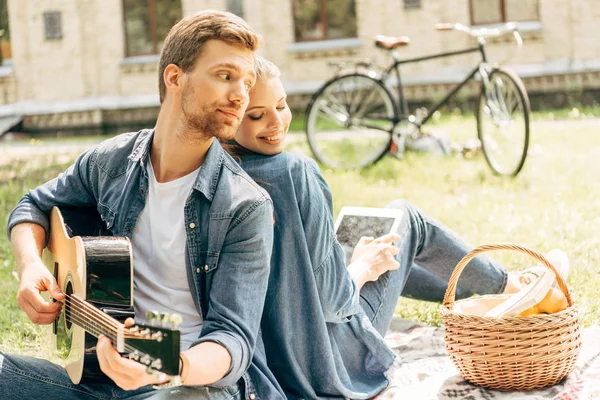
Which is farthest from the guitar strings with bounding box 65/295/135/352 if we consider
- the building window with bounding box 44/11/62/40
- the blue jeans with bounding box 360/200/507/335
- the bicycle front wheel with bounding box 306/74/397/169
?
the building window with bounding box 44/11/62/40

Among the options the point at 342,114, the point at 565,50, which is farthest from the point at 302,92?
the point at 342,114

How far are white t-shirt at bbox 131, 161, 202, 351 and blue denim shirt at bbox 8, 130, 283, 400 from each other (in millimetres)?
49

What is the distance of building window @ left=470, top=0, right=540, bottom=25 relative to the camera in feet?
49.5

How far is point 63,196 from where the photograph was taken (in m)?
3.33

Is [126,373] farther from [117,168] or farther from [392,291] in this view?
[392,291]

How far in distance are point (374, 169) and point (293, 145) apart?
196 cm

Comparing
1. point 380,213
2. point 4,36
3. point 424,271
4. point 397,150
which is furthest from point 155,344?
point 4,36

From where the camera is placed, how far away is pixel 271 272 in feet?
10.5

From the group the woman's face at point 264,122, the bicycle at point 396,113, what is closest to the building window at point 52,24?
the bicycle at point 396,113

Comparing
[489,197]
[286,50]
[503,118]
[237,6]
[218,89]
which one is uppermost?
[237,6]

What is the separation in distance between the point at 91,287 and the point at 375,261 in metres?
1.27

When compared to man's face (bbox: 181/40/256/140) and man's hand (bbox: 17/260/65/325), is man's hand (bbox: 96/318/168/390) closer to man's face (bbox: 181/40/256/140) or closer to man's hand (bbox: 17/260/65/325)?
man's hand (bbox: 17/260/65/325)

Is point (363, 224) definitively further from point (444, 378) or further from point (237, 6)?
point (237, 6)

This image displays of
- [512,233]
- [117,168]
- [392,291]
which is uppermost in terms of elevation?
[117,168]
